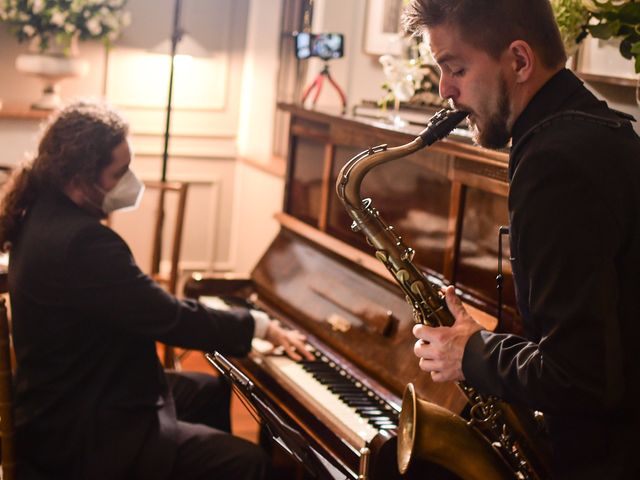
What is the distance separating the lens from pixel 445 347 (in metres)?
1.77

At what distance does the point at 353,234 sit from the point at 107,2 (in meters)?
2.87

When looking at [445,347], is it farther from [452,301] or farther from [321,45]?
[321,45]

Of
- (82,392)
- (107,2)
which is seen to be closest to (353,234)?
(82,392)

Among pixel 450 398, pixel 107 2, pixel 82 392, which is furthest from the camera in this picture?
pixel 107 2

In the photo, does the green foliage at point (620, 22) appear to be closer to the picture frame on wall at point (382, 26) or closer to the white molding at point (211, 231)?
the picture frame on wall at point (382, 26)

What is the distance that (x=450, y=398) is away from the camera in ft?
8.14

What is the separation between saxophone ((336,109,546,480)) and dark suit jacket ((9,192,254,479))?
811 mm

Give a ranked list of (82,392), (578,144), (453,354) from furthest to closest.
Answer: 1. (82,392)
2. (453,354)
3. (578,144)

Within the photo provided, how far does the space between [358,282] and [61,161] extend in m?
1.01

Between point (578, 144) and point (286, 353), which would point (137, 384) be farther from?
point (578, 144)

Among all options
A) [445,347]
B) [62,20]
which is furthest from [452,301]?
[62,20]

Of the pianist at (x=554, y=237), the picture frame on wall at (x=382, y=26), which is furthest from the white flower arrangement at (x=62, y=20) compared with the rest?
the pianist at (x=554, y=237)

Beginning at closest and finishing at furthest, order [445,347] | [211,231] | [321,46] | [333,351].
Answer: [445,347]
[333,351]
[321,46]
[211,231]

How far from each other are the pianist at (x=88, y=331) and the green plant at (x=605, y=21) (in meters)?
1.29
